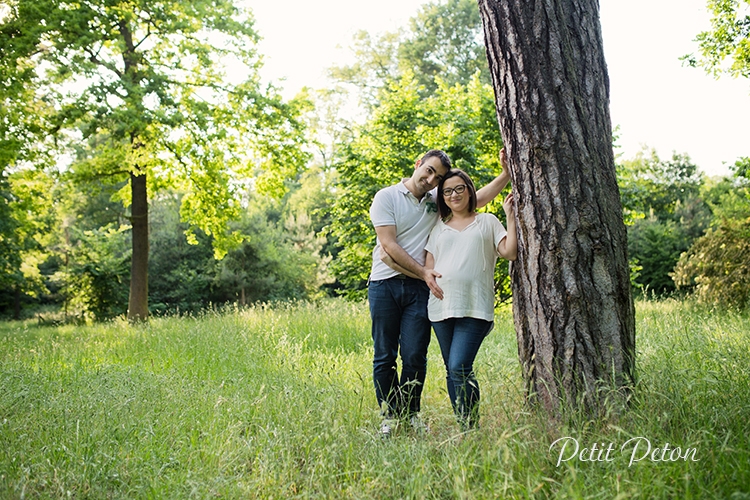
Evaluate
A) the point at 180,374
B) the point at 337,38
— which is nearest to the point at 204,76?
the point at 180,374

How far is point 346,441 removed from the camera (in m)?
3.11

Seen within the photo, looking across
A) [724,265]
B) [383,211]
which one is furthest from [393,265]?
[724,265]

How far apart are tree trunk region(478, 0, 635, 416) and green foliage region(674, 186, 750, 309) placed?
325 inches

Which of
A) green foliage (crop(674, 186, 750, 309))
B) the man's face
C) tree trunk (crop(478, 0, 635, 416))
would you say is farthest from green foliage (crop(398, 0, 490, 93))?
tree trunk (crop(478, 0, 635, 416))

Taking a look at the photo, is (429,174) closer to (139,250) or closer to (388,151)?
(388,151)

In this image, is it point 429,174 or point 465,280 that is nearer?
point 465,280

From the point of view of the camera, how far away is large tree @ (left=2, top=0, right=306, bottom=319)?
419 inches

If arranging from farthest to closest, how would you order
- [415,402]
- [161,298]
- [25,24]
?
[161,298] < [25,24] < [415,402]

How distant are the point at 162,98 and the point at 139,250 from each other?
12.0ft

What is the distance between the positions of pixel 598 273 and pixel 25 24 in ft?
39.5

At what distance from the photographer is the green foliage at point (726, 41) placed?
30.6 feet

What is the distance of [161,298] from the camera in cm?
2175

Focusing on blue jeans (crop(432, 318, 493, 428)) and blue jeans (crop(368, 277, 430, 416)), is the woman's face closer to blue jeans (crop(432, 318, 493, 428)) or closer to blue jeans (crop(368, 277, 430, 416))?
blue jeans (crop(368, 277, 430, 416))

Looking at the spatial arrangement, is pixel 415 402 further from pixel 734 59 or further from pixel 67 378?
pixel 734 59
